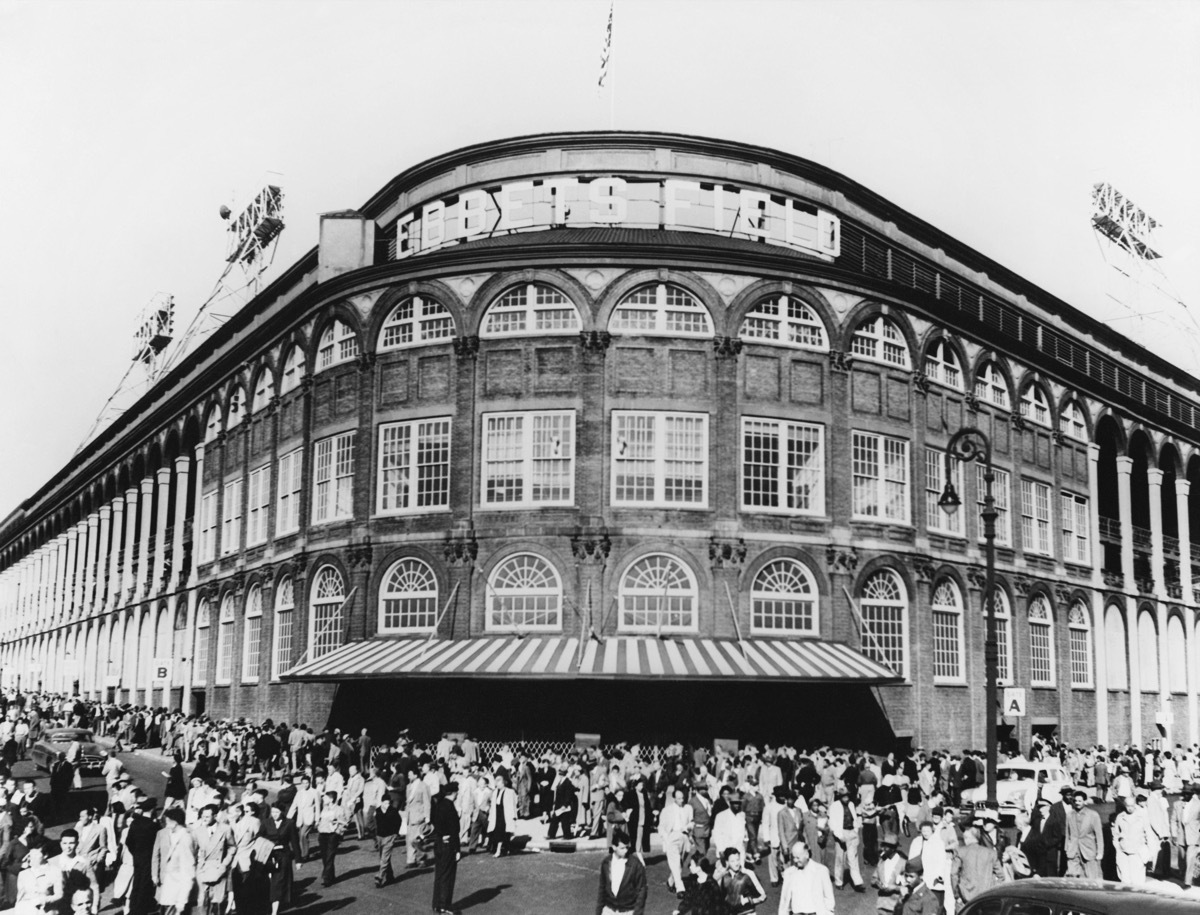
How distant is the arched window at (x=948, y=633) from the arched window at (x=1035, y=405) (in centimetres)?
915

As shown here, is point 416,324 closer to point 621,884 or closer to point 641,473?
point 641,473

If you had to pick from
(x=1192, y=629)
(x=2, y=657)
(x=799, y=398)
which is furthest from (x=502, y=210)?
(x=2, y=657)

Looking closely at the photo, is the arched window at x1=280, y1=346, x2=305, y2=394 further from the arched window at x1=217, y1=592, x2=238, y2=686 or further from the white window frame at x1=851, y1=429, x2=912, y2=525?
the white window frame at x1=851, y1=429, x2=912, y2=525

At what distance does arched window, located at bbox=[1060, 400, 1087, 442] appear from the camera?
50.6 metres

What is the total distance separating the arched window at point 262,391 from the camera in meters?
47.6

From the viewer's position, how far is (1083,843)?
65.8 feet

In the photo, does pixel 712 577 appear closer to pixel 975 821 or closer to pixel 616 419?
pixel 616 419

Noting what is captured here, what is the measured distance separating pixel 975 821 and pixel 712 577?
19.7m

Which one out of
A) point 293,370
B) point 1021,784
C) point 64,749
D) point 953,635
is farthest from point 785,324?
point 64,749

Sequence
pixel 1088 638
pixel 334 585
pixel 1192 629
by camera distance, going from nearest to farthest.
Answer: pixel 334 585, pixel 1088 638, pixel 1192 629

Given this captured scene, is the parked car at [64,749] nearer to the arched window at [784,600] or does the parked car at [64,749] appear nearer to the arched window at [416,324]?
the arched window at [416,324]

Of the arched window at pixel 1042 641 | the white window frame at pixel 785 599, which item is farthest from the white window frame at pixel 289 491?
the arched window at pixel 1042 641

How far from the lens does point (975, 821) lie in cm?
1734

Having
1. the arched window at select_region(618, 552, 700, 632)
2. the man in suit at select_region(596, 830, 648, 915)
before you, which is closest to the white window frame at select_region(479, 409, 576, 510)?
the arched window at select_region(618, 552, 700, 632)
